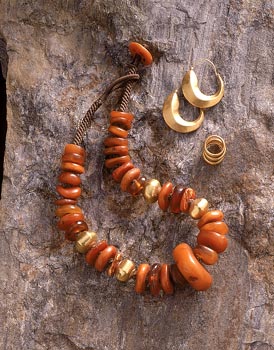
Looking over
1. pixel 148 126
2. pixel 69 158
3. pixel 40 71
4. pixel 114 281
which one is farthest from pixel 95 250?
pixel 40 71

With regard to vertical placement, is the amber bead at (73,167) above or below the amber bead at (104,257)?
above

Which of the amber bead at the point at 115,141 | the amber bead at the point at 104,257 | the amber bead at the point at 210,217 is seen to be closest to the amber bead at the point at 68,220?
the amber bead at the point at 104,257

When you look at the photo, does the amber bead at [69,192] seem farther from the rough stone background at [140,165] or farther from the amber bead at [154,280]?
the amber bead at [154,280]

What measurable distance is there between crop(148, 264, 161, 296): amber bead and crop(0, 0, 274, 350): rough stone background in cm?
5

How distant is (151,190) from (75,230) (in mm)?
243

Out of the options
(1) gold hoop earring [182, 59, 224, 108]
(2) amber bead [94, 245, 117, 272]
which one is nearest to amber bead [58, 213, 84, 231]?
(2) amber bead [94, 245, 117, 272]

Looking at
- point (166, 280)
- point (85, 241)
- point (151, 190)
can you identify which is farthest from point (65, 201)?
point (166, 280)

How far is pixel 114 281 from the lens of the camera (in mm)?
1778

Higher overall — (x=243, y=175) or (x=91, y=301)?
(x=243, y=175)

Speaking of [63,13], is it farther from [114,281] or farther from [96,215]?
[114,281]

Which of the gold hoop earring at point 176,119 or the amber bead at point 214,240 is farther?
the gold hoop earring at point 176,119

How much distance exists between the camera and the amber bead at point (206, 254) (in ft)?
5.48

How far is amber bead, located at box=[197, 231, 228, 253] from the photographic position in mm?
1661

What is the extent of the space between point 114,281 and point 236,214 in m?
0.40
